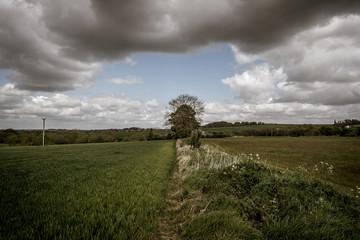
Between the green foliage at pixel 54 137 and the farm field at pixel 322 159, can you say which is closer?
the farm field at pixel 322 159

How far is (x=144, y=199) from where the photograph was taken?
15.2 ft

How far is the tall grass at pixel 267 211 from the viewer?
3180 millimetres

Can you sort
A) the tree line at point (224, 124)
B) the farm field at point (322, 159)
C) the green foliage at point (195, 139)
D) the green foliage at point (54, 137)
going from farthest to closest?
1. the tree line at point (224, 124)
2. the green foliage at point (54, 137)
3. the green foliage at point (195, 139)
4. the farm field at point (322, 159)

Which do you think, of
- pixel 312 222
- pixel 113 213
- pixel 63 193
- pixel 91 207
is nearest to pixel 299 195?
pixel 312 222

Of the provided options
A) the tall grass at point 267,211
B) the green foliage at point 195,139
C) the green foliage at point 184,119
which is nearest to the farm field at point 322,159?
the tall grass at point 267,211

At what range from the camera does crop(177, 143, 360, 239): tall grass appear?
10.4 ft

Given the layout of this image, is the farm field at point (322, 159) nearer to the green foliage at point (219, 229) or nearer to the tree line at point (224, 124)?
the green foliage at point (219, 229)

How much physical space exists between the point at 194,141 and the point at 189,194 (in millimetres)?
15102

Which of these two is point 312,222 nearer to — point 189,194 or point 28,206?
point 189,194

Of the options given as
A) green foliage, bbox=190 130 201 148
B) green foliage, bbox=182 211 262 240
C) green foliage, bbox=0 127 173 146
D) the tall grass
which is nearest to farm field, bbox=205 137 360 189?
the tall grass

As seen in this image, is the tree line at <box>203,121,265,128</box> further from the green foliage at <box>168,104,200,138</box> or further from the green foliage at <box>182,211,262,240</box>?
the green foliage at <box>182,211,262,240</box>

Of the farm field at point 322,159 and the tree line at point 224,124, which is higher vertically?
the tree line at point 224,124

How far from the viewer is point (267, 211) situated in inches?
157

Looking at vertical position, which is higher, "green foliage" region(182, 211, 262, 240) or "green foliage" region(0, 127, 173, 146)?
"green foliage" region(182, 211, 262, 240)
